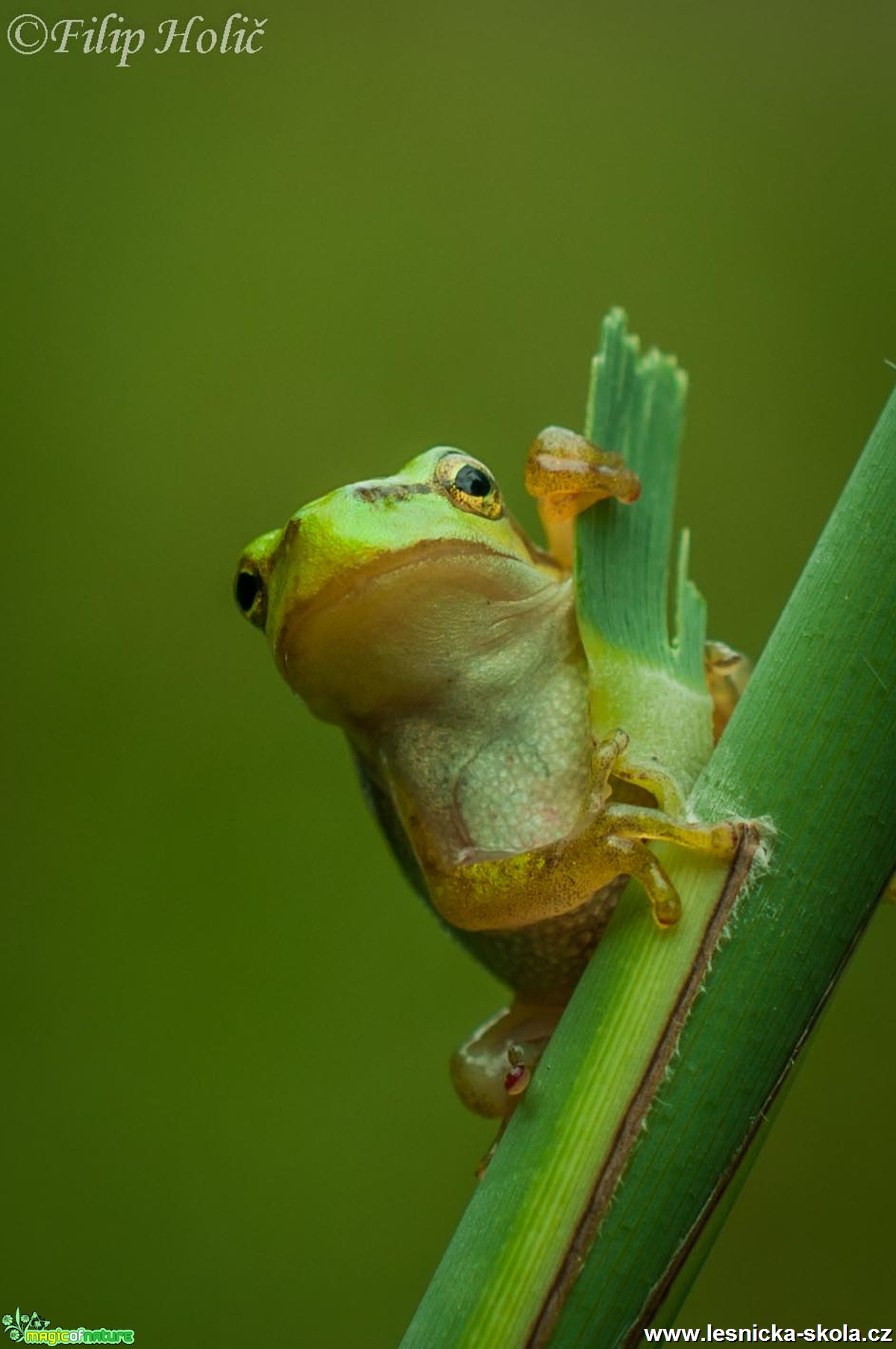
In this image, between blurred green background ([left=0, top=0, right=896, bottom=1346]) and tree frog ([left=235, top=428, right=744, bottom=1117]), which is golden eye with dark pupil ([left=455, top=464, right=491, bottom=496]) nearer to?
tree frog ([left=235, top=428, right=744, bottom=1117])

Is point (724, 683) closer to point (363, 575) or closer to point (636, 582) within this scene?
point (636, 582)

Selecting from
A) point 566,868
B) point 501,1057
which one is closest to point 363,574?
point 566,868

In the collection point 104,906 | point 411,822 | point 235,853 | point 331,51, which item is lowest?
point 104,906

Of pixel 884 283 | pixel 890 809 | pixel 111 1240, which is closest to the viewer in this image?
pixel 890 809

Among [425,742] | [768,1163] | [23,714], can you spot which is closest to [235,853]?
[23,714]

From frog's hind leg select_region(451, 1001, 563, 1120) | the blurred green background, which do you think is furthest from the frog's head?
the blurred green background

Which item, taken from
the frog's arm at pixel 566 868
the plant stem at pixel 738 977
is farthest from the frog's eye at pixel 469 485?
the plant stem at pixel 738 977

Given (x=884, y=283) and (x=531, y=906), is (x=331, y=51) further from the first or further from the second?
(x=531, y=906)
